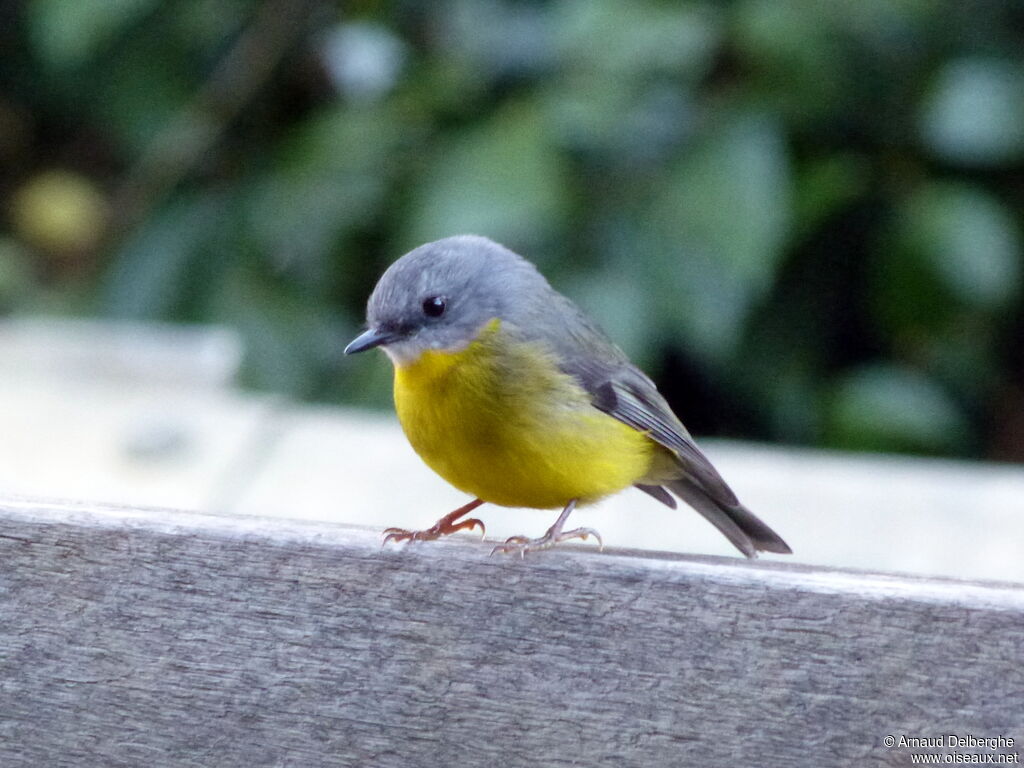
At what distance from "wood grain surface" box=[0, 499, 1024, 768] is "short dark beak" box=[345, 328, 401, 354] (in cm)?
99

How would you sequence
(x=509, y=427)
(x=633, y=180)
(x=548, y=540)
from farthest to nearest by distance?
(x=633, y=180)
(x=509, y=427)
(x=548, y=540)

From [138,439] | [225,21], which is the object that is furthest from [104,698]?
[225,21]

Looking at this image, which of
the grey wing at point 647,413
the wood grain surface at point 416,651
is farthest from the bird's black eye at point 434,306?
the wood grain surface at point 416,651

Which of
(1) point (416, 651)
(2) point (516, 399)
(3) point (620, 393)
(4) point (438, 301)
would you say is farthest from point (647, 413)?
(1) point (416, 651)

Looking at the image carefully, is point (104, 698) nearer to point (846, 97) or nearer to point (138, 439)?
point (138, 439)

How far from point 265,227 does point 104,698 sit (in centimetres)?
418

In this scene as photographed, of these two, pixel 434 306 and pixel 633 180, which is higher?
pixel 633 180

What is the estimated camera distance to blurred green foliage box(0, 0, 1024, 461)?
5.29 metres

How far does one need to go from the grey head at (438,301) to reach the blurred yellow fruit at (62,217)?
161 inches

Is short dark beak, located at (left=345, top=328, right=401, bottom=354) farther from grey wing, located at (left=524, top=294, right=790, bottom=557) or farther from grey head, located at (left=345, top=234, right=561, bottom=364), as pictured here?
grey wing, located at (left=524, top=294, right=790, bottom=557)

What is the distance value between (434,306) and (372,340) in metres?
0.15

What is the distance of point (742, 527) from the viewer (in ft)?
10.6

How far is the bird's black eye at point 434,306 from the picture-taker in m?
3.06

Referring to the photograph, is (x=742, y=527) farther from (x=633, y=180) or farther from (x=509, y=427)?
(x=633, y=180)
